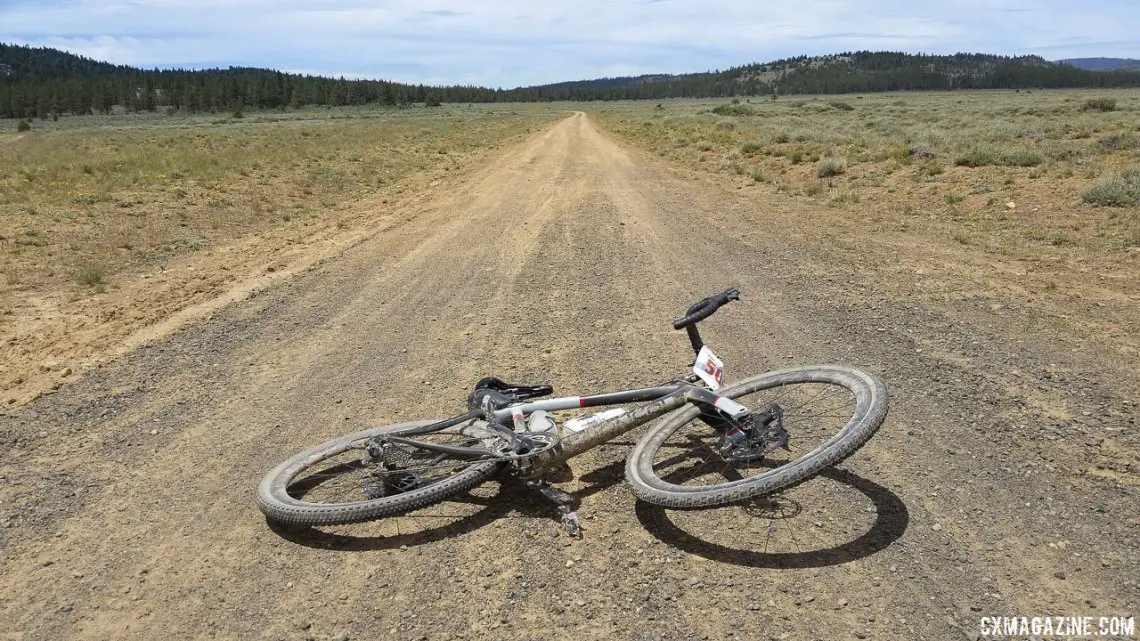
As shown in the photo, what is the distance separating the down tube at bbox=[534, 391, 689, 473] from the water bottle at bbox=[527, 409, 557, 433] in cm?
12

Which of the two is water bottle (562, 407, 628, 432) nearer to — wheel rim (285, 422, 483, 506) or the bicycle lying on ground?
the bicycle lying on ground

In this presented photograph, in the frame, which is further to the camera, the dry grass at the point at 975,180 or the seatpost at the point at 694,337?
the dry grass at the point at 975,180

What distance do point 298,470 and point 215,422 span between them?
1626mm

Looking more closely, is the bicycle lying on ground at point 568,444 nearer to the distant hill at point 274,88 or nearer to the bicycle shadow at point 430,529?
the bicycle shadow at point 430,529

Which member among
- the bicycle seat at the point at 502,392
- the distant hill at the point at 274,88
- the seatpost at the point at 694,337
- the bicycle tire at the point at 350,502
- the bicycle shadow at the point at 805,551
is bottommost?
the bicycle shadow at the point at 805,551

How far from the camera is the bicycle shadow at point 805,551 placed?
3.36 meters

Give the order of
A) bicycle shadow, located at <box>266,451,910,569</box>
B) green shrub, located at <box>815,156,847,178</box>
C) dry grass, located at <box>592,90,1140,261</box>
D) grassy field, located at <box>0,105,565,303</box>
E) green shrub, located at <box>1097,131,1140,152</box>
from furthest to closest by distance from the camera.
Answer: green shrub, located at <box>815,156,847,178</box> < green shrub, located at <box>1097,131,1140,152</box> < grassy field, located at <box>0,105,565,303</box> < dry grass, located at <box>592,90,1140,261</box> < bicycle shadow, located at <box>266,451,910,569</box>

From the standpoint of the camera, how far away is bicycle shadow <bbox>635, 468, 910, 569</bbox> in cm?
336

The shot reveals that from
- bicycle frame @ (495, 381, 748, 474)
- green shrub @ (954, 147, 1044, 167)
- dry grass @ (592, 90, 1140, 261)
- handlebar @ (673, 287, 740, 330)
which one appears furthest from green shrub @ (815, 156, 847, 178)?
bicycle frame @ (495, 381, 748, 474)

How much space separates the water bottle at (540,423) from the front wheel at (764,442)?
53cm

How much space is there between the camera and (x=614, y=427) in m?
4.03

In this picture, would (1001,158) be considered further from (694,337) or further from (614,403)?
(614,403)

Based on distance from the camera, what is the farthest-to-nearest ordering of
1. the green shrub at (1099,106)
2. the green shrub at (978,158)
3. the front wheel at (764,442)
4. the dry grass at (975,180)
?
the green shrub at (1099,106) → the green shrub at (978,158) → the dry grass at (975,180) → the front wheel at (764,442)

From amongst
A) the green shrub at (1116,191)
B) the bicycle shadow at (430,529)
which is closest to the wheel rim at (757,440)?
the bicycle shadow at (430,529)
